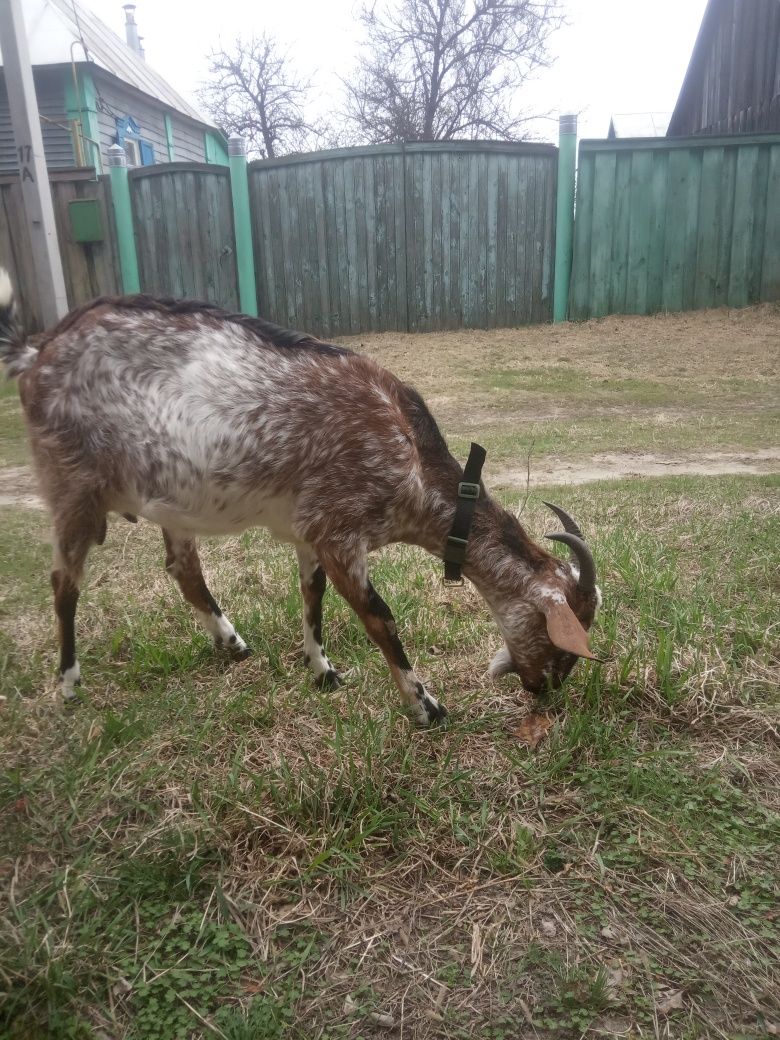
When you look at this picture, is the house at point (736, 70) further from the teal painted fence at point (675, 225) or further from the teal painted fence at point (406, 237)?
the teal painted fence at point (406, 237)

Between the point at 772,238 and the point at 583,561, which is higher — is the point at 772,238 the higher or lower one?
the higher one

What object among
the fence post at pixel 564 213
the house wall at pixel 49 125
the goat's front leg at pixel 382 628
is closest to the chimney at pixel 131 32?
the house wall at pixel 49 125

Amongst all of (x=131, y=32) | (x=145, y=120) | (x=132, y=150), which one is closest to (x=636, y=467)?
(x=132, y=150)

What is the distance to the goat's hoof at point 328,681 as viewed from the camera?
3.07 m

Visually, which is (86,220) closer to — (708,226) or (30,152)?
(30,152)

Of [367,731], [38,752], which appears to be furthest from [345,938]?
[38,752]

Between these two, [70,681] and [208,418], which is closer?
[208,418]

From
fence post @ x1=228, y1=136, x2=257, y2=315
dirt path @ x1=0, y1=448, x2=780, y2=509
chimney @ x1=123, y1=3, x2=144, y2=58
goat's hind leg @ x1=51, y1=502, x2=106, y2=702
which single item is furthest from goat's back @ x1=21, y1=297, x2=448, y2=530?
chimney @ x1=123, y1=3, x2=144, y2=58

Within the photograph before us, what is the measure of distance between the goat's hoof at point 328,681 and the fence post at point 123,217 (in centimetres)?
770

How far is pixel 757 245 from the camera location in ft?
32.0

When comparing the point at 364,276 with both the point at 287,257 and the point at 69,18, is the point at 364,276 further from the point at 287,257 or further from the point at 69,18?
the point at 69,18

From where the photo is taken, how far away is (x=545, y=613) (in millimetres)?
2711

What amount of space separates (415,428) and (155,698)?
142 centimetres

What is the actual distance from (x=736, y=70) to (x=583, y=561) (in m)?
14.1
